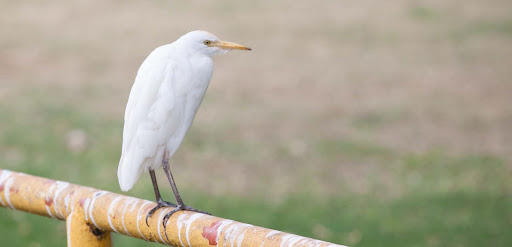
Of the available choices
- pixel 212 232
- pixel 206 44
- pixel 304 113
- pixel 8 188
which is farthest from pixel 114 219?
pixel 304 113

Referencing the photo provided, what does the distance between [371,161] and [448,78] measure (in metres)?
2.27

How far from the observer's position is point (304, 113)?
7.95 meters

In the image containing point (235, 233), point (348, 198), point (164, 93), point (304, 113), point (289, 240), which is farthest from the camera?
point (304, 113)

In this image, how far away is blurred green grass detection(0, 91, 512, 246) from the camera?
5.51m

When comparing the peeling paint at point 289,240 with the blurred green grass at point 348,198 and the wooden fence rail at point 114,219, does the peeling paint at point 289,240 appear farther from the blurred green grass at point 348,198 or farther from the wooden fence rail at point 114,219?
the blurred green grass at point 348,198

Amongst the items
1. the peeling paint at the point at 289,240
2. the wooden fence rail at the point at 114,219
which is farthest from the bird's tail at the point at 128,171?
the peeling paint at the point at 289,240

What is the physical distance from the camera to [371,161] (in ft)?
22.3

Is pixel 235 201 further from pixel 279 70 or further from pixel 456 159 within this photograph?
pixel 279 70

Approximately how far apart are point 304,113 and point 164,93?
5755mm

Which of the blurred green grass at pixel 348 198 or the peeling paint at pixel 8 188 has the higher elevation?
the peeling paint at pixel 8 188

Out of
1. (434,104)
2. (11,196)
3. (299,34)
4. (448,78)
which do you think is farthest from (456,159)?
(11,196)

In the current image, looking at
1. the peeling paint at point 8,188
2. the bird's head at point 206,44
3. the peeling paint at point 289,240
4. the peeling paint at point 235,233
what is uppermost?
the bird's head at point 206,44

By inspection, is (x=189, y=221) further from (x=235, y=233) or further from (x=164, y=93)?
(x=164, y=93)

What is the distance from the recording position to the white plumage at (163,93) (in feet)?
7.38
